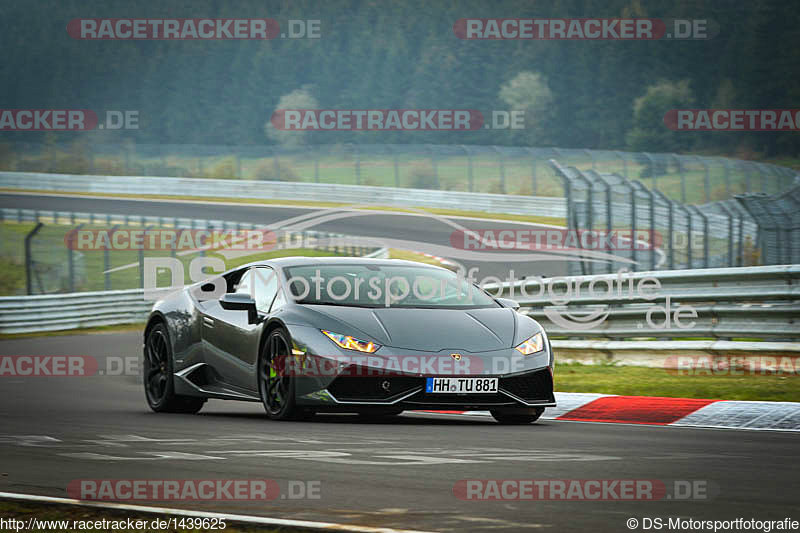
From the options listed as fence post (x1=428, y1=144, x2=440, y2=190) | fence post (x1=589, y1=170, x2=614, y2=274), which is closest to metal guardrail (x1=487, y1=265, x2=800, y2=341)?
fence post (x1=589, y1=170, x2=614, y2=274)

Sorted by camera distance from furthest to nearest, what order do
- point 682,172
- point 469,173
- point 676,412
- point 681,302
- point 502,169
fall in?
1. point 469,173
2. point 502,169
3. point 682,172
4. point 681,302
5. point 676,412

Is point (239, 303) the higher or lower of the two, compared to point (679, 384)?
higher

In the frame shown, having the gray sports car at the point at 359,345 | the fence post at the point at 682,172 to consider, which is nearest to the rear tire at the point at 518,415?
the gray sports car at the point at 359,345

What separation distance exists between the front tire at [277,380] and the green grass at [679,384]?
3371mm

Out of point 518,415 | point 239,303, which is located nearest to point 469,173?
point 239,303

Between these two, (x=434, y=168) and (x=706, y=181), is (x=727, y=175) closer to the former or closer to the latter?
(x=706, y=181)

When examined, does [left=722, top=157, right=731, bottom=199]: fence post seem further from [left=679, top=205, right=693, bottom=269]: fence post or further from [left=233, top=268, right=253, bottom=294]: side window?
[left=233, top=268, right=253, bottom=294]: side window

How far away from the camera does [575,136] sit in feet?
319

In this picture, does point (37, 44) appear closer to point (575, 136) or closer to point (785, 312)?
point (575, 136)

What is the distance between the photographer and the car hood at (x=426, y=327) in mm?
9164

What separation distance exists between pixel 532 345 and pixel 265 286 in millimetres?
2160

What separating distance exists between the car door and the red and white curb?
6.67ft

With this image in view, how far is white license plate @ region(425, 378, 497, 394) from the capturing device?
901 cm

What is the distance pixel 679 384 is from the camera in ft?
37.8
